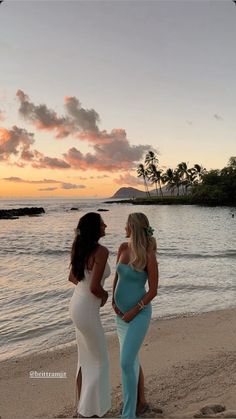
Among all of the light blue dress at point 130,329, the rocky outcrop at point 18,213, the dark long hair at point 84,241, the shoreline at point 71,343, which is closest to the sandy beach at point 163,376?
the shoreline at point 71,343

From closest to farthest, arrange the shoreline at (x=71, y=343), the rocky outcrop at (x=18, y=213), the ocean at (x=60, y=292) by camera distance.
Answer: the shoreline at (x=71, y=343) < the ocean at (x=60, y=292) < the rocky outcrop at (x=18, y=213)

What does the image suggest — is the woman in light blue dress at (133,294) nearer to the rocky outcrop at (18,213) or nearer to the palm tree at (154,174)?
the rocky outcrop at (18,213)

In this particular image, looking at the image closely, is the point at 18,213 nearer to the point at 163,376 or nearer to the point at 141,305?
the point at 163,376

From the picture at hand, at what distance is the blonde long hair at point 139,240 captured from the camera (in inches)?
161

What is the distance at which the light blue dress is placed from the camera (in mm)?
4148

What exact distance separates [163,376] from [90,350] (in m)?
1.91

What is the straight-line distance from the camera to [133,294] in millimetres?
4211

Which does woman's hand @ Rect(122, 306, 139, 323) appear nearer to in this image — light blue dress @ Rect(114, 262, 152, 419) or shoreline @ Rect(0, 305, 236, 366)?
light blue dress @ Rect(114, 262, 152, 419)

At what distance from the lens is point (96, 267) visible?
4.10 metres

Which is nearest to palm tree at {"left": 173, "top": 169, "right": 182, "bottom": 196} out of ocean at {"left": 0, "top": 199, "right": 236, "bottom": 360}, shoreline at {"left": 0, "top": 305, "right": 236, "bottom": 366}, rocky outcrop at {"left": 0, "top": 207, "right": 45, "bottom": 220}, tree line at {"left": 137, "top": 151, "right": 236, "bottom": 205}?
tree line at {"left": 137, "top": 151, "right": 236, "bottom": 205}

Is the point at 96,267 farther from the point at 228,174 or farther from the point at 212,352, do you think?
the point at 228,174

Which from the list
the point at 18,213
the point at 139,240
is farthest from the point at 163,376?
the point at 18,213

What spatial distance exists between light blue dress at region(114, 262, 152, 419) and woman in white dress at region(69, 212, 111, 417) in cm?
19

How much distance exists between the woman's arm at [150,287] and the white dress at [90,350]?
1.10ft
